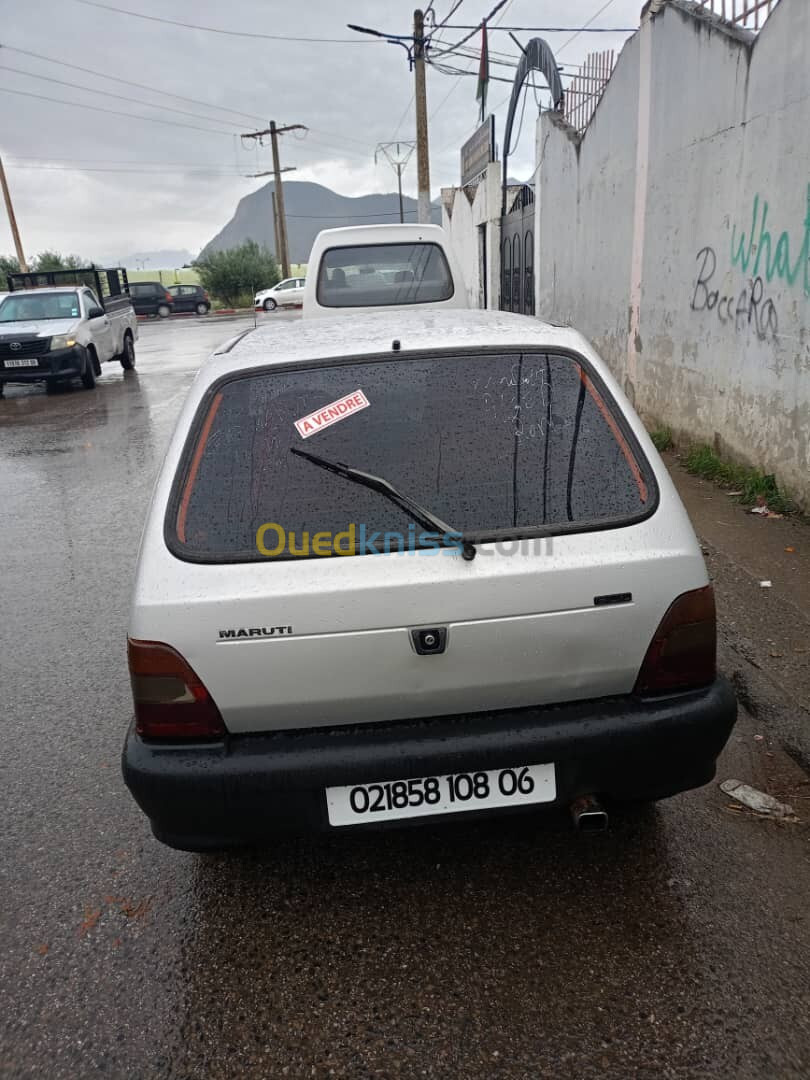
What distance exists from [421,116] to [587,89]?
13.0 metres

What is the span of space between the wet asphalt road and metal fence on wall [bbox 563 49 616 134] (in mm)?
8920

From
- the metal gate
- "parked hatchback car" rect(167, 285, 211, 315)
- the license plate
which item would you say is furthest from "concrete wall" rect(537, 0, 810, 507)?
"parked hatchback car" rect(167, 285, 211, 315)

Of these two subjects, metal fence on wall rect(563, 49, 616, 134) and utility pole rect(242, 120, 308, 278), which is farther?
utility pole rect(242, 120, 308, 278)

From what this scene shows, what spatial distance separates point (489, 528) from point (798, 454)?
4080 mm

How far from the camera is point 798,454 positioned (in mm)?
5504

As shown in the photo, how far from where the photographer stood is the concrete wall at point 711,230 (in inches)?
213

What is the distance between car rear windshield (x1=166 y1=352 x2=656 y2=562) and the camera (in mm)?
2244

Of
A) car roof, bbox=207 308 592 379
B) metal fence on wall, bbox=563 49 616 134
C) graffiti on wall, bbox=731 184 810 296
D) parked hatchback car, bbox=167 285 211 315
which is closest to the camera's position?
car roof, bbox=207 308 592 379

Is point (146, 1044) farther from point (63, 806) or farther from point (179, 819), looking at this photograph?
point (63, 806)

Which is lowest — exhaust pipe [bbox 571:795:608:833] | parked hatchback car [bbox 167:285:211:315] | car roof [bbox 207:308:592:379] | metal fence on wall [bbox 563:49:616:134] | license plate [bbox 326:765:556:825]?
parked hatchback car [bbox 167:285:211:315]

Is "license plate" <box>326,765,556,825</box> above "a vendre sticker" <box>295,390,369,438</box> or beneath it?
beneath

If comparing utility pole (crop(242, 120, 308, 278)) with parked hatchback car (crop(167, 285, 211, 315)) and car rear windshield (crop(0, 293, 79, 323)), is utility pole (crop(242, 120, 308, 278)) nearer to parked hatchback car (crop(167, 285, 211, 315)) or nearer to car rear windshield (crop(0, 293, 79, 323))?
parked hatchback car (crop(167, 285, 211, 315))

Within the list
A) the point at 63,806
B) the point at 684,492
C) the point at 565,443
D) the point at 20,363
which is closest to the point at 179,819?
the point at 63,806

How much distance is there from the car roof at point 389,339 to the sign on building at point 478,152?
1722cm
